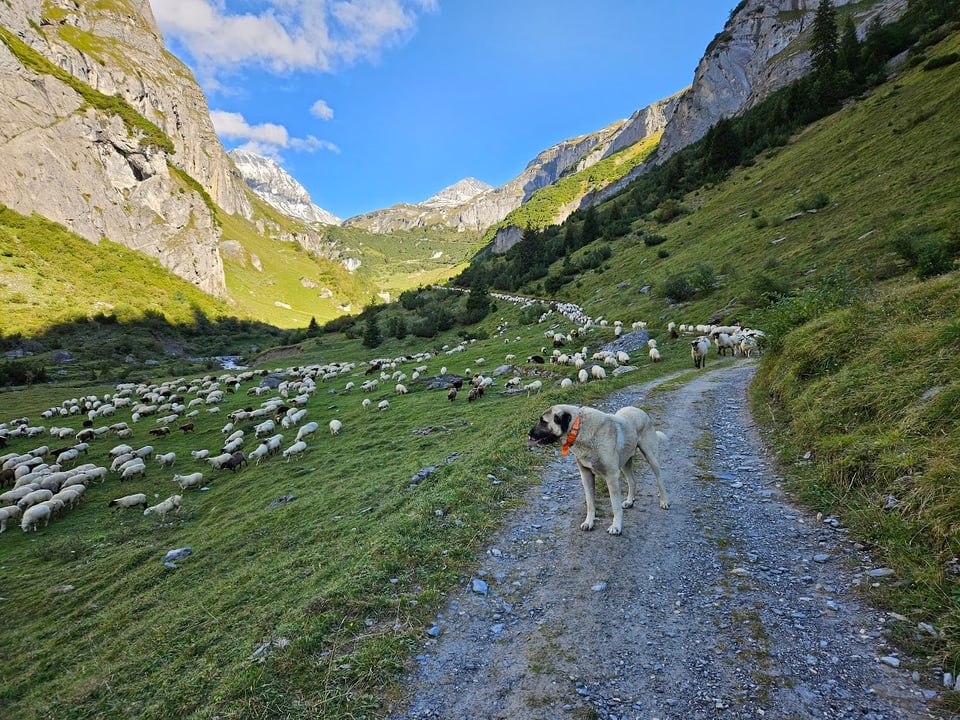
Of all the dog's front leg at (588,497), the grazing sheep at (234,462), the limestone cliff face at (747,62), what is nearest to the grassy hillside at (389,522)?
the grazing sheep at (234,462)

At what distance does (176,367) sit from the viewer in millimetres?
66125

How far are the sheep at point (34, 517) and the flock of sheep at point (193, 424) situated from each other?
0.10 feet

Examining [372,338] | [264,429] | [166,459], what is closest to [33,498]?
[166,459]

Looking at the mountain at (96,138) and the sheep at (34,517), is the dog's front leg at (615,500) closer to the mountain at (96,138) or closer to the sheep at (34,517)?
the sheep at (34,517)

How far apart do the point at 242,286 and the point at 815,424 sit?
204087 millimetres

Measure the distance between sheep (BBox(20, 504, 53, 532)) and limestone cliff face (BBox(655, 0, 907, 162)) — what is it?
5152 inches

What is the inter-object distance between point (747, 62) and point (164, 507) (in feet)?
553

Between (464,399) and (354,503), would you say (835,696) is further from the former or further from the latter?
(464,399)


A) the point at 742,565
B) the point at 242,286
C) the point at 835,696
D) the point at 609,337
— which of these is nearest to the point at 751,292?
the point at 609,337

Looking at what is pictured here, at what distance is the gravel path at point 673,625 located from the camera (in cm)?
374

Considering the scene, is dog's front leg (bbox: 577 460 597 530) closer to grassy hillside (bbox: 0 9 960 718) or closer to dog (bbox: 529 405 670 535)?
dog (bbox: 529 405 670 535)

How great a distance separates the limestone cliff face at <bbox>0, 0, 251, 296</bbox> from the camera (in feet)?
363

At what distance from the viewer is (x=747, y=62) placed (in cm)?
11894

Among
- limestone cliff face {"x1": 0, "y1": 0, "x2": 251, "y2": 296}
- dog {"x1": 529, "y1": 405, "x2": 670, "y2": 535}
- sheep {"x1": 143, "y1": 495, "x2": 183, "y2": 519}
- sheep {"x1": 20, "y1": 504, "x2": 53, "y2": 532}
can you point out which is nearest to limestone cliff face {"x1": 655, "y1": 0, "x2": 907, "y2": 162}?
dog {"x1": 529, "y1": 405, "x2": 670, "y2": 535}
